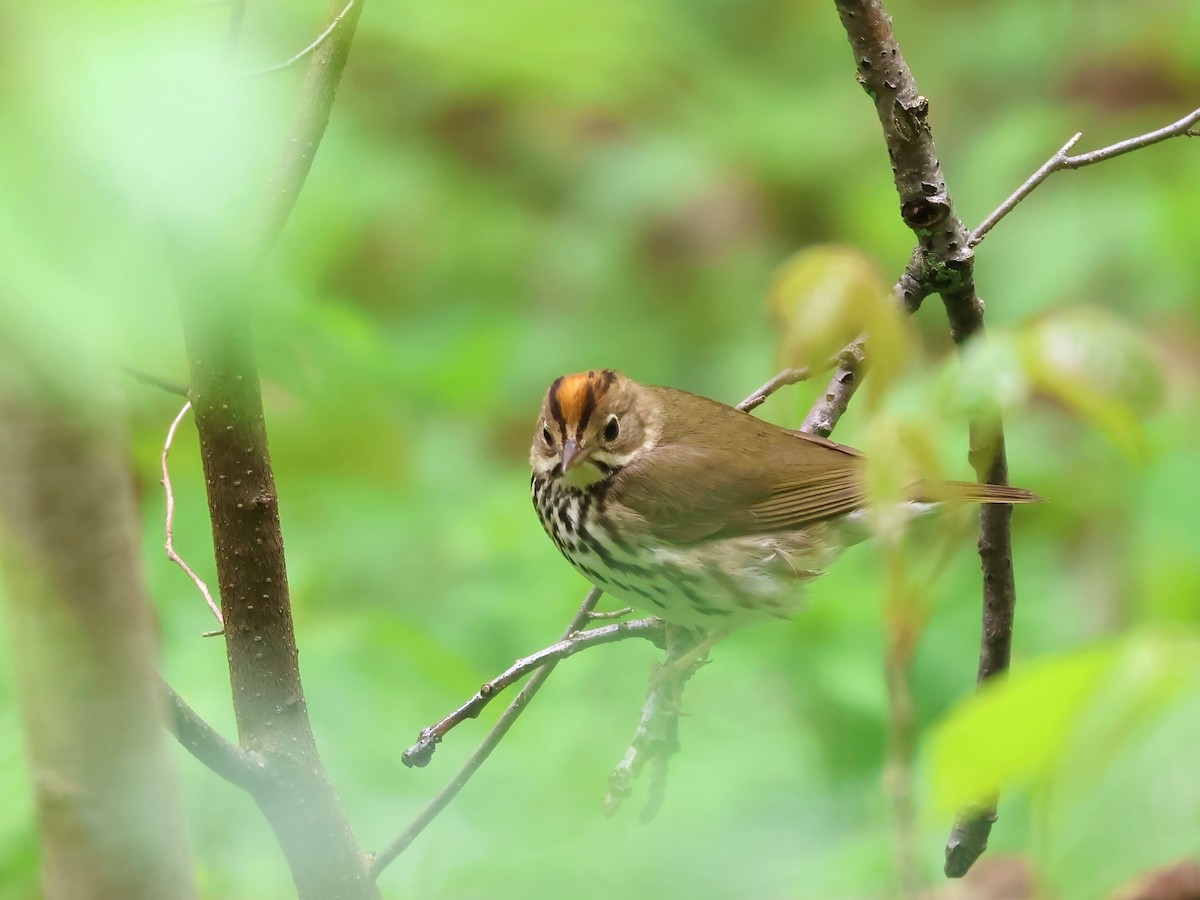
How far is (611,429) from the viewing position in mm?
2525

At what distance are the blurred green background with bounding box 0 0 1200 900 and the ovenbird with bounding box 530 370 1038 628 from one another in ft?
0.44

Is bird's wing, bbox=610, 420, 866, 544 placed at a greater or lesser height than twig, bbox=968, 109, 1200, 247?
greater

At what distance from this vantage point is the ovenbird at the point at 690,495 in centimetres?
243

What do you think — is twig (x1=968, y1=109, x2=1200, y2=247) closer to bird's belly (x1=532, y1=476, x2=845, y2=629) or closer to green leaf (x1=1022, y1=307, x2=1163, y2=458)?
green leaf (x1=1022, y1=307, x2=1163, y2=458)

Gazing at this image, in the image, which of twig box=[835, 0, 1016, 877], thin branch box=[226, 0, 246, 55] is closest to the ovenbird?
twig box=[835, 0, 1016, 877]

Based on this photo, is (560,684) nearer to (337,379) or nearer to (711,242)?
(337,379)

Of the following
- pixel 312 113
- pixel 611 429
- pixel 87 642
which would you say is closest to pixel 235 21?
pixel 312 113

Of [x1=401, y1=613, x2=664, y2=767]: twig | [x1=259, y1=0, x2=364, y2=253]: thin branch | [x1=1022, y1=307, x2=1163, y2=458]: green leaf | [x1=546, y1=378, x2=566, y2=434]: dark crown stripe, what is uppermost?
[x1=546, y1=378, x2=566, y2=434]: dark crown stripe

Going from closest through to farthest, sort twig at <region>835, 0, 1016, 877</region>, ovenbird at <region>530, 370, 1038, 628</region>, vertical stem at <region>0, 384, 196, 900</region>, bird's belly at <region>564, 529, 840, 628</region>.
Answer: vertical stem at <region>0, 384, 196, 900</region>, twig at <region>835, 0, 1016, 877</region>, bird's belly at <region>564, 529, 840, 628</region>, ovenbird at <region>530, 370, 1038, 628</region>

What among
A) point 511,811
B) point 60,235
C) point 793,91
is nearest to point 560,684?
point 511,811

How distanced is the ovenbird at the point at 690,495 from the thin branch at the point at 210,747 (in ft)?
3.63

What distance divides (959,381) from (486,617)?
1.96 meters

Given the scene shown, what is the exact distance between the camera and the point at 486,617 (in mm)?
2660

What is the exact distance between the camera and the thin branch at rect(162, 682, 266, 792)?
1.14m
